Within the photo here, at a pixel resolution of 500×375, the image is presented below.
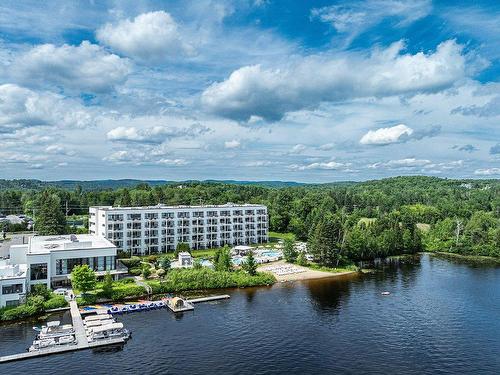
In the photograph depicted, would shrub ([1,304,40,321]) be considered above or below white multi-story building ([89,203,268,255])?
below

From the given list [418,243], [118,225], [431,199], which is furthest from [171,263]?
[431,199]

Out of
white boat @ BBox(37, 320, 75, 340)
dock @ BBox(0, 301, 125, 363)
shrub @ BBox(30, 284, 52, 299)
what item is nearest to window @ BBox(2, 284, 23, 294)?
shrub @ BBox(30, 284, 52, 299)

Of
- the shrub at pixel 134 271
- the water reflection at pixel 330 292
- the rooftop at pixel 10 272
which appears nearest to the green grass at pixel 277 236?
the water reflection at pixel 330 292

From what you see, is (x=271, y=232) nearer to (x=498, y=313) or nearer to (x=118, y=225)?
(x=118, y=225)

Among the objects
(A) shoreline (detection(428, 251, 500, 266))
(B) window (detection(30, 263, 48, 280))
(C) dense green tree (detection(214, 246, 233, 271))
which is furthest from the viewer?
(A) shoreline (detection(428, 251, 500, 266))

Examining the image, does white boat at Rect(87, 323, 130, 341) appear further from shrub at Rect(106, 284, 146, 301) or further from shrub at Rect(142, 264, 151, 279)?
shrub at Rect(142, 264, 151, 279)

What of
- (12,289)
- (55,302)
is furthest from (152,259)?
(12,289)
